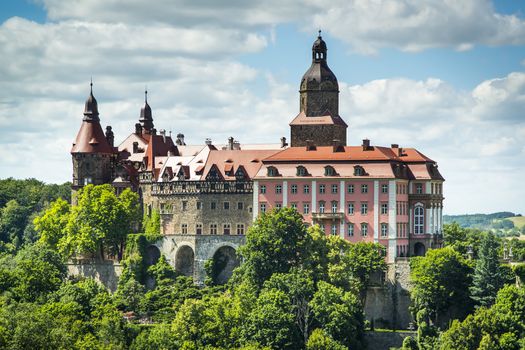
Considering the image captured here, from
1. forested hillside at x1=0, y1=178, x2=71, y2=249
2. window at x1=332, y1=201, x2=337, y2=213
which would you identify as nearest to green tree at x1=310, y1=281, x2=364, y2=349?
window at x1=332, y1=201, x2=337, y2=213

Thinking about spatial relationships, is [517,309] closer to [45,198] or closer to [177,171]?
[177,171]

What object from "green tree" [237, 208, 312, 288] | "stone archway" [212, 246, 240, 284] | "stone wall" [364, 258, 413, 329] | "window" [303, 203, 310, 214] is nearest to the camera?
"stone wall" [364, 258, 413, 329]

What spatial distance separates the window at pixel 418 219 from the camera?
117m

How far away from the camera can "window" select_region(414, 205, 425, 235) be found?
117 meters

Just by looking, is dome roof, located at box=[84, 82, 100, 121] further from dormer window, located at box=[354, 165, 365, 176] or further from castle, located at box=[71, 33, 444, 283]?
dormer window, located at box=[354, 165, 365, 176]

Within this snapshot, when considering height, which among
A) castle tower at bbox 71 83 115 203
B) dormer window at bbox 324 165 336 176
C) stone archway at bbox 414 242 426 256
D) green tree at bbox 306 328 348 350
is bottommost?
green tree at bbox 306 328 348 350

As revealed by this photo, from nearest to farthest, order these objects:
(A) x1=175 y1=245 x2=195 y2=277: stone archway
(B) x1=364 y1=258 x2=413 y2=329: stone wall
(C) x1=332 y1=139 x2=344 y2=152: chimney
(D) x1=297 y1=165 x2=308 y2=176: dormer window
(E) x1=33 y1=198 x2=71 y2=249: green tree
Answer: (B) x1=364 y1=258 x2=413 y2=329: stone wall → (D) x1=297 y1=165 x2=308 y2=176: dormer window → (C) x1=332 y1=139 x2=344 y2=152: chimney → (A) x1=175 y1=245 x2=195 y2=277: stone archway → (E) x1=33 y1=198 x2=71 y2=249: green tree

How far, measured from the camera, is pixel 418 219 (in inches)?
4604

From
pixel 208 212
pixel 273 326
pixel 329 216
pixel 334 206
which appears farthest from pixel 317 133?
pixel 273 326

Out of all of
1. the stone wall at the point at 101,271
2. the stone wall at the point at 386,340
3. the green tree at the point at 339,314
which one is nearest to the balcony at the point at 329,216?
→ the green tree at the point at 339,314

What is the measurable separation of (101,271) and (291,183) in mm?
19226

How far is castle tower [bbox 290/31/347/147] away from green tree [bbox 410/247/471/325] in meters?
20.7

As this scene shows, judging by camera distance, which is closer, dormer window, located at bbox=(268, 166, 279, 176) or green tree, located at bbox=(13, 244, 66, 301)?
green tree, located at bbox=(13, 244, 66, 301)

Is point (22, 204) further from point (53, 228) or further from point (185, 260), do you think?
point (185, 260)
